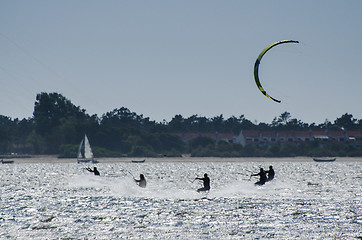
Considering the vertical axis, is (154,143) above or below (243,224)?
above

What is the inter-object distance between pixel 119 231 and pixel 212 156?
145235mm

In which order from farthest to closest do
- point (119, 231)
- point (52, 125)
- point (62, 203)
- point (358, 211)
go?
point (52, 125), point (62, 203), point (358, 211), point (119, 231)

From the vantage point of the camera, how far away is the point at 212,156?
17375 centimetres

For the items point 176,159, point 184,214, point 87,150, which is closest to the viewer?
point 184,214

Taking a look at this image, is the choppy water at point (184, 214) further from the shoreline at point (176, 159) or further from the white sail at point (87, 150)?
the shoreline at point (176, 159)

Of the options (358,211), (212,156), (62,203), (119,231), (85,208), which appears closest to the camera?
(119,231)

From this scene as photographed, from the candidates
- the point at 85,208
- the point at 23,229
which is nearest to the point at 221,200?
the point at 85,208

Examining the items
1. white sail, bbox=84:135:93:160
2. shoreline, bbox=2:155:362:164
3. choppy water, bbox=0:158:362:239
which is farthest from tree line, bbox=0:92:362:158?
choppy water, bbox=0:158:362:239

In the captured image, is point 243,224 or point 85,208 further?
point 85,208

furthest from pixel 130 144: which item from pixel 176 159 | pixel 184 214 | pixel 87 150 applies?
pixel 184 214

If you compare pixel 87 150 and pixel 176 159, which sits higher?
pixel 87 150

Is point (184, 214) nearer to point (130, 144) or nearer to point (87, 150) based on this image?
point (87, 150)

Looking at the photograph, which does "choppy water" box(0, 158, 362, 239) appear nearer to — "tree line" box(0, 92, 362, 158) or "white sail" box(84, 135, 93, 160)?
"white sail" box(84, 135, 93, 160)

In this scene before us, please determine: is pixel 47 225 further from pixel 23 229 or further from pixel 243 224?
pixel 243 224
